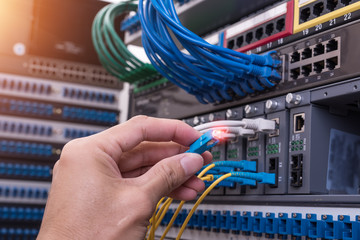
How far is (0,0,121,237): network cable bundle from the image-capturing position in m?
2.13

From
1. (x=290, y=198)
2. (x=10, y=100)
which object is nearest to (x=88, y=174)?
(x=290, y=198)

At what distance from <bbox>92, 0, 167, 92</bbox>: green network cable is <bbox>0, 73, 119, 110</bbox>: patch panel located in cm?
43

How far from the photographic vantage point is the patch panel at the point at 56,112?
215 cm

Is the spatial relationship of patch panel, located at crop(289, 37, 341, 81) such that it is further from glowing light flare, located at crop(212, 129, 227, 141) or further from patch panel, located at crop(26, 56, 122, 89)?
patch panel, located at crop(26, 56, 122, 89)

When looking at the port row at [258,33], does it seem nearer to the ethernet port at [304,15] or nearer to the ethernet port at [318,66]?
the ethernet port at [304,15]

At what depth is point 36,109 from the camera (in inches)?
86.4

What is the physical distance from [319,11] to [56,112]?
157 centimetres

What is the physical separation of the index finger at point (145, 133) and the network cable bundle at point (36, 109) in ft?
4.79

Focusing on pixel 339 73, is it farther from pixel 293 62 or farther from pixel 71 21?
pixel 71 21

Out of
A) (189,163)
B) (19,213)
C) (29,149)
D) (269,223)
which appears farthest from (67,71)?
(189,163)

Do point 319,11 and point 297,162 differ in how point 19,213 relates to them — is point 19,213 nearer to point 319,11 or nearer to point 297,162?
point 297,162

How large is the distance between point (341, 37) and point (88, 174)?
0.60 meters

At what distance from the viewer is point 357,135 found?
1.05 m

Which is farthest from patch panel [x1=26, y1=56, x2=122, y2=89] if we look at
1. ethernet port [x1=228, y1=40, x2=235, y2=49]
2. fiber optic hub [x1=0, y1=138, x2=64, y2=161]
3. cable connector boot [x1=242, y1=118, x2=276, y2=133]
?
cable connector boot [x1=242, y1=118, x2=276, y2=133]
